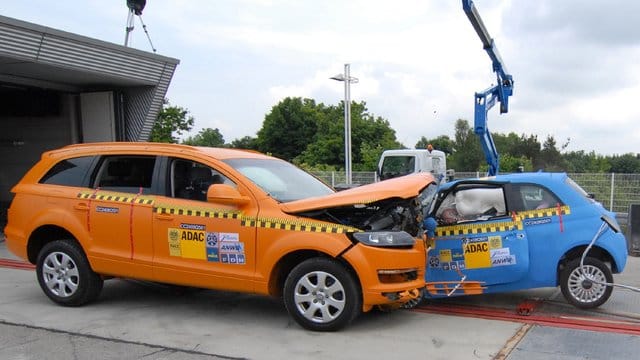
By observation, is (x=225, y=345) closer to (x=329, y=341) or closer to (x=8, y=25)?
(x=329, y=341)

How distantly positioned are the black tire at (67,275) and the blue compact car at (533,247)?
372 cm

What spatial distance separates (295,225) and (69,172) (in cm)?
299

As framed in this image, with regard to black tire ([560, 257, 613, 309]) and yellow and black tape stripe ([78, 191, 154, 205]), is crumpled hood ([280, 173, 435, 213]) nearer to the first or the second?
yellow and black tape stripe ([78, 191, 154, 205])

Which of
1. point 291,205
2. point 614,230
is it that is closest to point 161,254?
point 291,205

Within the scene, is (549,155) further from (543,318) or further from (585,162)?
(543,318)

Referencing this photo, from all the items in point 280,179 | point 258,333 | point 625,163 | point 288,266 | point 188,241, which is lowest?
point 258,333

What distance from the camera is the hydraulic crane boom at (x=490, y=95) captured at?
16.0 m

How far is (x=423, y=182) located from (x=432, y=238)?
71 centimetres

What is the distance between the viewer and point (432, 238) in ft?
21.1

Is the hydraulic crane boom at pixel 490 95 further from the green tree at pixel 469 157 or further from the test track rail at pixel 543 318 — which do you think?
the green tree at pixel 469 157

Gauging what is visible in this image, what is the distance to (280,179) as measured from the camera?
656 centimetres

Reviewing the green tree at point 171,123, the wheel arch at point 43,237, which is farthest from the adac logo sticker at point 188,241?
the green tree at point 171,123

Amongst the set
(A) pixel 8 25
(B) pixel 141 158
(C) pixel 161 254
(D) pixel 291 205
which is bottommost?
(C) pixel 161 254

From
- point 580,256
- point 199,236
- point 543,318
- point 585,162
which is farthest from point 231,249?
point 585,162
